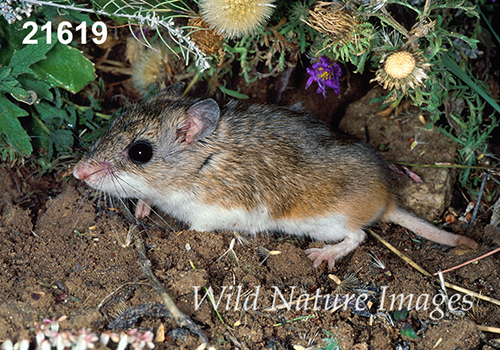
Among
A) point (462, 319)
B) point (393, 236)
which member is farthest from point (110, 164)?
point (462, 319)

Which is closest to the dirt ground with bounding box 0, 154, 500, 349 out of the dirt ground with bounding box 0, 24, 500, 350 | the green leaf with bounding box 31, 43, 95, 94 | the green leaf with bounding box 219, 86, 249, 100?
the dirt ground with bounding box 0, 24, 500, 350

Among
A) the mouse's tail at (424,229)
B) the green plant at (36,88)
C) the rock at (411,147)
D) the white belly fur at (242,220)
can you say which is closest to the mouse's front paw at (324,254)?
the white belly fur at (242,220)

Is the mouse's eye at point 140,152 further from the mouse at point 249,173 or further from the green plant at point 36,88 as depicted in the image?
the green plant at point 36,88

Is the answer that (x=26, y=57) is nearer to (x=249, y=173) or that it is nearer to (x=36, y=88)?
(x=36, y=88)

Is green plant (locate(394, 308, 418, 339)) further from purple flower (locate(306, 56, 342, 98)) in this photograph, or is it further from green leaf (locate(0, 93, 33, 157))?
green leaf (locate(0, 93, 33, 157))

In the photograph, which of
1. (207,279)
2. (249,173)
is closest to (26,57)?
(249,173)

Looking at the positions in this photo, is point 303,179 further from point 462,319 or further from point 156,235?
point 462,319
